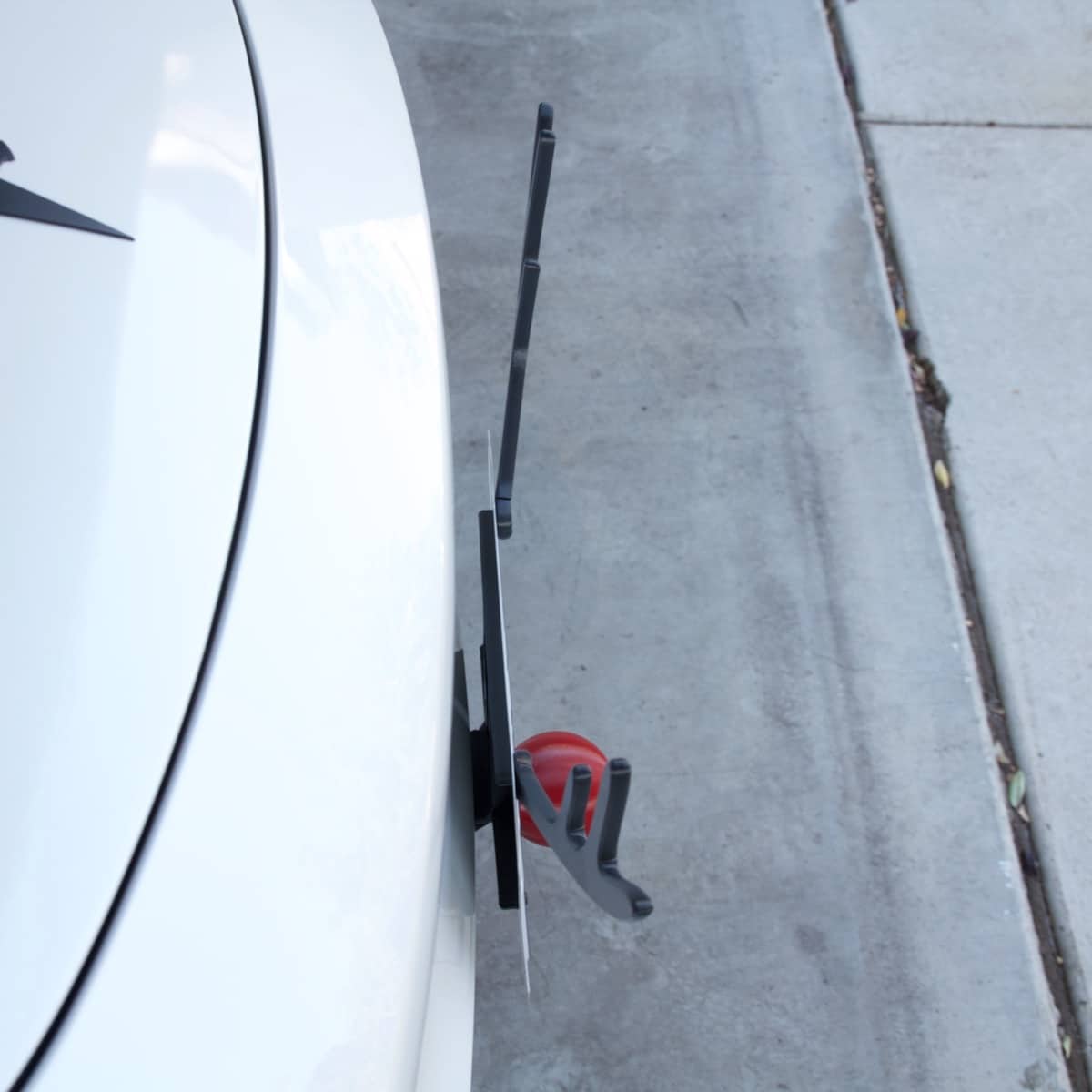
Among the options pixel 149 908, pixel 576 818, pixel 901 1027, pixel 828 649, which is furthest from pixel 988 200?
pixel 149 908

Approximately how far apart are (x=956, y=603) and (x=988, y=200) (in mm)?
1222

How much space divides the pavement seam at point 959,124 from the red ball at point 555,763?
2.35 metres

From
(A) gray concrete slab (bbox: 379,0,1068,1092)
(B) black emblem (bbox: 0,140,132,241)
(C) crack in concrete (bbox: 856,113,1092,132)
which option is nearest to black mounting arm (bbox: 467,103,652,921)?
(B) black emblem (bbox: 0,140,132,241)

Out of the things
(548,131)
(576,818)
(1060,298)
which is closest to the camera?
(576,818)

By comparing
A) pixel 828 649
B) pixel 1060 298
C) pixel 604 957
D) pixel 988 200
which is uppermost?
pixel 988 200

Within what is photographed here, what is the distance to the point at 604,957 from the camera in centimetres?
→ 193

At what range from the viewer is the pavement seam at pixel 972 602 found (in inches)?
77.3

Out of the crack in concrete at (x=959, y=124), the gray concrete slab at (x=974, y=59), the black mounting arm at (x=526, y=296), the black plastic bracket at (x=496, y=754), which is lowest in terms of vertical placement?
the black plastic bracket at (x=496, y=754)

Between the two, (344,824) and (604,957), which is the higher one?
(604,957)

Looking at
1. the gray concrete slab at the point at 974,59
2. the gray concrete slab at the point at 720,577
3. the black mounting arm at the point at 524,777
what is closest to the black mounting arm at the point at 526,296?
the black mounting arm at the point at 524,777

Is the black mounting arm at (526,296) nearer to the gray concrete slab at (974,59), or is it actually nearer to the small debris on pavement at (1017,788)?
the small debris on pavement at (1017,788)

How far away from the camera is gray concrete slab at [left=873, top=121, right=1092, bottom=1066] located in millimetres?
2193

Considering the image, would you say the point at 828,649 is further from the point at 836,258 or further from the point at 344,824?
the point at 344,824

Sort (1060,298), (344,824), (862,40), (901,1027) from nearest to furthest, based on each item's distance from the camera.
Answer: (344,824) < (901,1027) < (1060,298) < (862,40)
